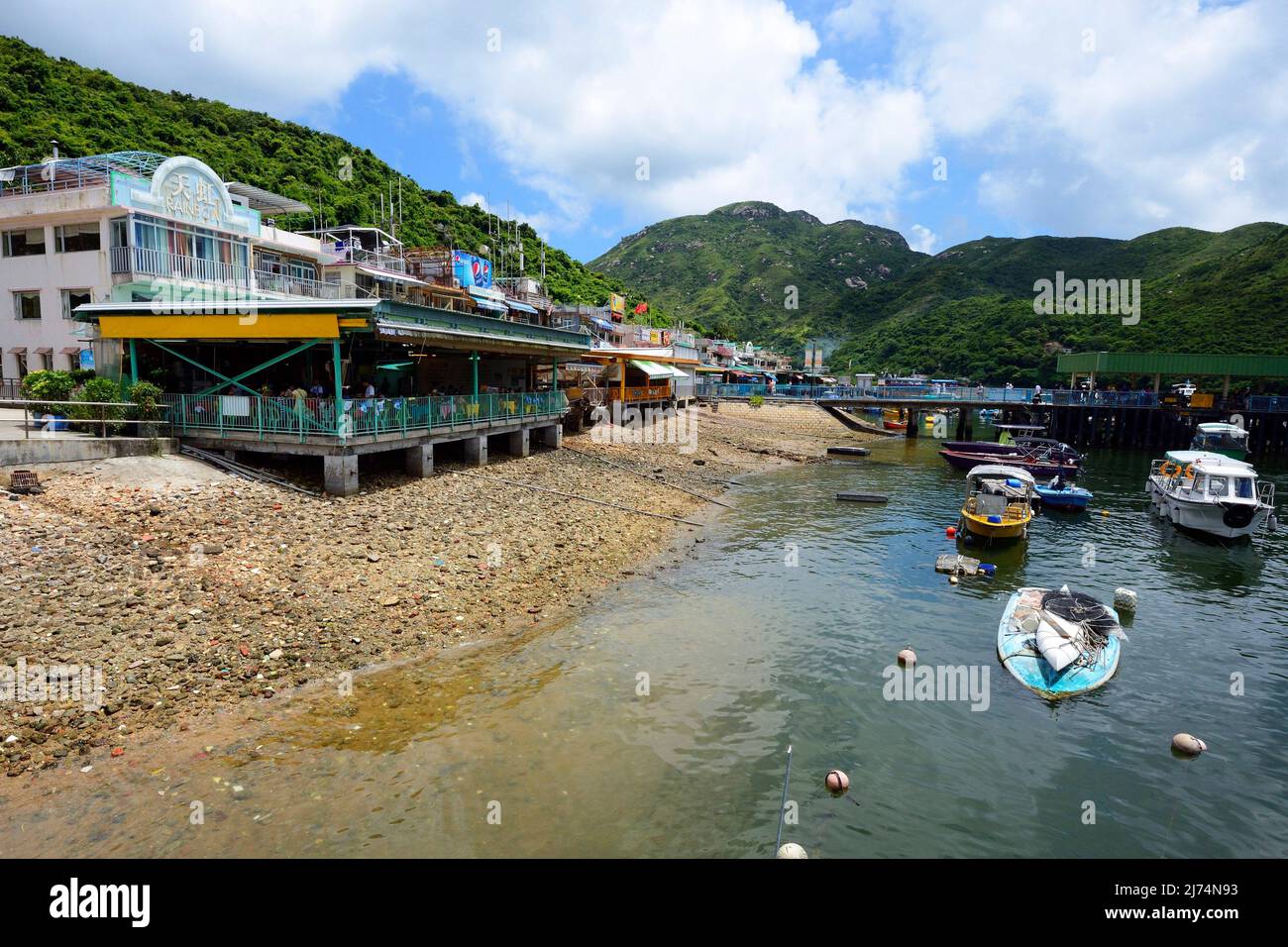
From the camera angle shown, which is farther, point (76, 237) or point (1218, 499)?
point (1218, 499)

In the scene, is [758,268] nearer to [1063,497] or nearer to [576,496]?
[1063,497]

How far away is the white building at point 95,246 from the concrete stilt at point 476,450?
968 centimetres

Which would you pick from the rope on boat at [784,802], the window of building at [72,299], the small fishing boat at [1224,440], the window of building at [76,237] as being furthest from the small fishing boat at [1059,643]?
the small fishing boat at [1224,440]

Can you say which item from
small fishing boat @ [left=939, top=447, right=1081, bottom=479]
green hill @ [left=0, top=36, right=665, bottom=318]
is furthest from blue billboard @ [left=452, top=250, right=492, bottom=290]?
small fishing boat @ [left=939, top=447, right=1081, bottom=479]

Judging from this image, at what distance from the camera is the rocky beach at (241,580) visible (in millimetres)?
9961

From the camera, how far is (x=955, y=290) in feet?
488

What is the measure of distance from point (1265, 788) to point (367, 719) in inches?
564

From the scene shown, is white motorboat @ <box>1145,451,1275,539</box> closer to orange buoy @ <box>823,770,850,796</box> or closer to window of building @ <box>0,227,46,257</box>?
orange buoy @ <box>823,770,850,796</box>

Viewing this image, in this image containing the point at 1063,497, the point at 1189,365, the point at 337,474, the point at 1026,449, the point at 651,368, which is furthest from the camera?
the point at 1189,365

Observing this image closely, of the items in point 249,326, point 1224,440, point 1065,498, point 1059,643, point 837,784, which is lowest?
point 837,784

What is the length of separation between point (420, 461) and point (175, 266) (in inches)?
467

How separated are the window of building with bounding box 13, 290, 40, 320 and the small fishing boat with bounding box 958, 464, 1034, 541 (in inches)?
1383

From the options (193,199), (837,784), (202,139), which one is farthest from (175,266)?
(202,139)
